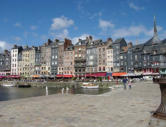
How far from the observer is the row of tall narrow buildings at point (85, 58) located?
6116cm

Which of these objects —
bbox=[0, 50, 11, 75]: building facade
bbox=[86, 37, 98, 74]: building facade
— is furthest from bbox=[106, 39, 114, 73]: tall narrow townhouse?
bbox=[0, 50, 11, 75]: building facade

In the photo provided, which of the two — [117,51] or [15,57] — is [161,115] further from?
[15,57]

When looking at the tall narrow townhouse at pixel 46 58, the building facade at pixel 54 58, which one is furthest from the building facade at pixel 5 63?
the building facade at pixel 54 58

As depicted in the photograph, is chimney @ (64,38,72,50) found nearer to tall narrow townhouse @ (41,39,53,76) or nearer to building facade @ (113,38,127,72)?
tall narrow townhouse @ (41,39,53,76)

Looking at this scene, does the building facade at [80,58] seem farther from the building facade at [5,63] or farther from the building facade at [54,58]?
the building facade at [5,63]

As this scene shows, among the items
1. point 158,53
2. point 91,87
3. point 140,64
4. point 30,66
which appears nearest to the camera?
point 91,87

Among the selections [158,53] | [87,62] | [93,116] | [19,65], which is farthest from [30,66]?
[93,116]

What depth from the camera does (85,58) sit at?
250ft

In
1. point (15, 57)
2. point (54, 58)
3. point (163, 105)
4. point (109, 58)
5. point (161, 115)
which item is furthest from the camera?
point (15, 57)

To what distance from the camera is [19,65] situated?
312 feet

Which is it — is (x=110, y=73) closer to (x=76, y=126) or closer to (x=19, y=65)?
(x=19, y=65)

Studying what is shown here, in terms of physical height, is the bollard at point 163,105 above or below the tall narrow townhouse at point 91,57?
below

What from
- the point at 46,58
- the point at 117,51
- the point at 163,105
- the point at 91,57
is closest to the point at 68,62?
the point at 91,57

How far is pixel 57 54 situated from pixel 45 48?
8171 millimetres
